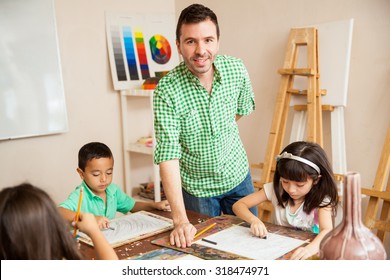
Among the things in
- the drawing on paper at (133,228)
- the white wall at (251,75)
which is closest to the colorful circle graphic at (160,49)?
the white wall at (251,75)

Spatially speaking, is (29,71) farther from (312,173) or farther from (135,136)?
(312,173)

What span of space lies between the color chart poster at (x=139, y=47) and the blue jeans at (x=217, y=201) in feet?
5.82

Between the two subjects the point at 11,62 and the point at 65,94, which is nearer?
the point at 11,62

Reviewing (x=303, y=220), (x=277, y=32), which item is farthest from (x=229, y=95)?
(x=277, y=32)

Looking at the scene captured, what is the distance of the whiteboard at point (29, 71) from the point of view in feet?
9.81

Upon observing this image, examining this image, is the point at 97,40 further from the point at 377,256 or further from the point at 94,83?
the point at 377,256

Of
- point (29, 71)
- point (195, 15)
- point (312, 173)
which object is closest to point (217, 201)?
point (312, 173)

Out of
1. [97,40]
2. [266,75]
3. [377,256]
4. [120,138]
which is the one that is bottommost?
[120,138]

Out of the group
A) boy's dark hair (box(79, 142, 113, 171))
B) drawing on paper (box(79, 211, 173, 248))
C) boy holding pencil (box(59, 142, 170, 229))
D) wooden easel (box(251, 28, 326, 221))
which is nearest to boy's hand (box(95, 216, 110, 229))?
drawing on paper (box(79, 211, 173, 248))

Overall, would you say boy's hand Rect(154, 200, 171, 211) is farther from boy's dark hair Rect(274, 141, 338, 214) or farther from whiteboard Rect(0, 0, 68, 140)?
whiteboard Rect(0, 0, 68, 140)

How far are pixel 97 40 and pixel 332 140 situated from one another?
188cm

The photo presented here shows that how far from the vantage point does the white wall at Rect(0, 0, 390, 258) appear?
273cm

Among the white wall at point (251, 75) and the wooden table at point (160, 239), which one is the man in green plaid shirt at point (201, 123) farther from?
the white wall at point (251, 75)

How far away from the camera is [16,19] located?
3.01m
